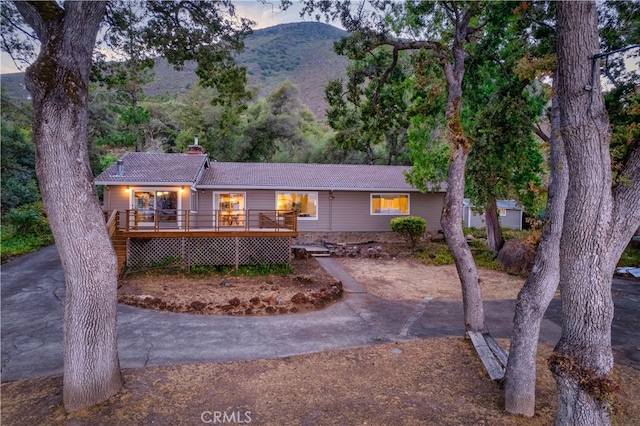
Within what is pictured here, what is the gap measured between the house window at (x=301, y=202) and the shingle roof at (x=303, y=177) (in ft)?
2.02

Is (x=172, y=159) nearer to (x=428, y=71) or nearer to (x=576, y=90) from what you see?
(x=428, y=71)

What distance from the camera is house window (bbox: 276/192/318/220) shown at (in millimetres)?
17188

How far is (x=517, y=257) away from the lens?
41.9ft

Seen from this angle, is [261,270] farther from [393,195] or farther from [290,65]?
[290,65]

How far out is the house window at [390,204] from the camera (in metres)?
18.0

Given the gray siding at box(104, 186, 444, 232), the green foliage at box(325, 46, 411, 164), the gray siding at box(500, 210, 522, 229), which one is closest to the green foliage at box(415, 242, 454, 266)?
the gray siding at box(104, 186, 444, 232)

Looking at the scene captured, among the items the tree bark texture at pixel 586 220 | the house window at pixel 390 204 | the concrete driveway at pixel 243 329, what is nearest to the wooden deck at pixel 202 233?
the concrete driveway at pixel 243 329

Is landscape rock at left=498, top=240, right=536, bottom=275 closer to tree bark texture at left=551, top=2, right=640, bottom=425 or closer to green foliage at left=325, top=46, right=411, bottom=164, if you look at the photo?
green foliage at left=325, top=46, right=411, bottom=164

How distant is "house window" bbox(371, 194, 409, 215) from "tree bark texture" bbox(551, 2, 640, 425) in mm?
14714

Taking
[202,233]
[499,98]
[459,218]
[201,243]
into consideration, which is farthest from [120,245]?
[499,98]

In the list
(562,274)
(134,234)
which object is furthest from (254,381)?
(134,234)

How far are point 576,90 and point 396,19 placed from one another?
16.0 feet

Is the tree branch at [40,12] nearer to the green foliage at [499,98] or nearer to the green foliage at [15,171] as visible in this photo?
the green foliage at [499,98]

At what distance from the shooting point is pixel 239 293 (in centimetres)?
908
